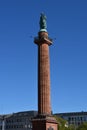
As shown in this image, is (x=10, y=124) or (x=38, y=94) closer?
(x=38, y=94)

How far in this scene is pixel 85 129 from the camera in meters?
99.9

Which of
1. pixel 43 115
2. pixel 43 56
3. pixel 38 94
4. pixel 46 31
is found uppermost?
pixel 46 31

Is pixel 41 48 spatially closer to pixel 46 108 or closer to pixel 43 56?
pixel 43 56

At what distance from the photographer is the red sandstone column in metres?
67.8

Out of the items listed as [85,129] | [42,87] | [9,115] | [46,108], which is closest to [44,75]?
[42,87]

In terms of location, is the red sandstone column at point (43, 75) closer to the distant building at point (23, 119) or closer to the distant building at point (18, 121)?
the distant building at point (23, 119)

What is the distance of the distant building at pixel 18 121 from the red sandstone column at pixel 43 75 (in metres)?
91.2

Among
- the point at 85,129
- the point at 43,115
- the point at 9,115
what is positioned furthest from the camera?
the point at 9,115

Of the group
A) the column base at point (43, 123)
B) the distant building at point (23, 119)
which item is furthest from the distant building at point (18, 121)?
the column base at point (43, 123)

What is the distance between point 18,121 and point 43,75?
326 ft

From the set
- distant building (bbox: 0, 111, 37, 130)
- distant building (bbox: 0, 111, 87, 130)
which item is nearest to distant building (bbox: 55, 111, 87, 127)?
distant building (bbox: 0, 111, 87, 130)

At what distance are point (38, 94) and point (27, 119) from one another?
95.1 metres

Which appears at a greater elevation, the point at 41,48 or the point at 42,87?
the point at 41,48

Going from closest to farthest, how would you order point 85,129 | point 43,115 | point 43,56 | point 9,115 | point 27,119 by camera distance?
point 43,115 < point 43,56 < point 85,129 < point 27,119 < point 9,115
